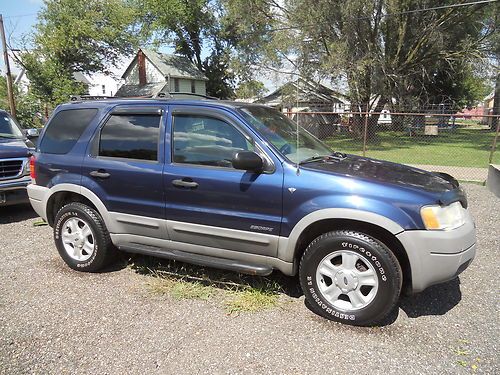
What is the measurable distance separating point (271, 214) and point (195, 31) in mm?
38894

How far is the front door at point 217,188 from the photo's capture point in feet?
11.3

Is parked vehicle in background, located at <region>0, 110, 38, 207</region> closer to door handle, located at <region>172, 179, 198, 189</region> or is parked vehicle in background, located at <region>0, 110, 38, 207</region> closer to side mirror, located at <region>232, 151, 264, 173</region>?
door handle, located at <region>172, 179, 198, 189</region>

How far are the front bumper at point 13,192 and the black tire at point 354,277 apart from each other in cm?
521

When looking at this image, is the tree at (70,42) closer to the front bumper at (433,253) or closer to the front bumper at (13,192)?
the front bumper at (13,192)

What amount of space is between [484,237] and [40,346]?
5.59 meters

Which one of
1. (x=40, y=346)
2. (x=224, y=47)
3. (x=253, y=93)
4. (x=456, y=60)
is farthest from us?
(x=224, y=47)

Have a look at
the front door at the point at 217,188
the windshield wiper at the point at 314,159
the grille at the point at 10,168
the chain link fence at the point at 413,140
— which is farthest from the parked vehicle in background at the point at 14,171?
the chain link fence at the point at 413,140

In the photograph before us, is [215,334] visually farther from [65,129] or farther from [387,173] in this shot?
[65,129]

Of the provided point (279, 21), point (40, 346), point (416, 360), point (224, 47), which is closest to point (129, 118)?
point (40, 346)

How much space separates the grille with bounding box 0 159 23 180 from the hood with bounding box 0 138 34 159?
0.27 feet

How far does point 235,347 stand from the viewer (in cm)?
307

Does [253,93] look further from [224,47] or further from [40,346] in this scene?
[40,346]

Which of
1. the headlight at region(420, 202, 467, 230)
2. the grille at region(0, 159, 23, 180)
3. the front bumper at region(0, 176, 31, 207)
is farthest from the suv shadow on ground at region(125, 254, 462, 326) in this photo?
the grille at region(0, 159, 23, 180)

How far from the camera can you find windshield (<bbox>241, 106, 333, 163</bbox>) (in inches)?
144
